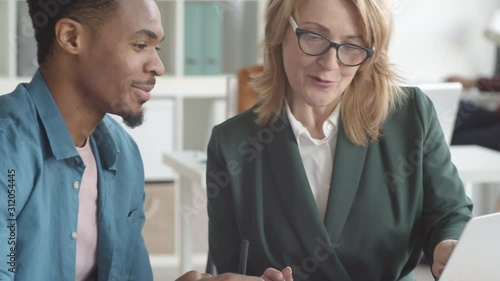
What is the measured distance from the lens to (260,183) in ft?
5.91

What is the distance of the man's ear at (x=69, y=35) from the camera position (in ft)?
5.15

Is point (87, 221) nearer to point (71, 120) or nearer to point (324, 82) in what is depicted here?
point (71, 120)

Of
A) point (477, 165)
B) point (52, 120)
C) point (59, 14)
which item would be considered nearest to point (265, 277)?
point (52, 120)

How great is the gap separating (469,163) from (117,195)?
69.0 inches

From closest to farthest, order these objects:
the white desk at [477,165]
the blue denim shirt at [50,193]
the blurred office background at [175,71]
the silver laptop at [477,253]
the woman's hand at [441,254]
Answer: the silver laptop at [477,253]
the blue denim shirt at [50,193]
the woman's hand at [441,254]
the white desk at [477,165]
the blurred office background at [175,71]

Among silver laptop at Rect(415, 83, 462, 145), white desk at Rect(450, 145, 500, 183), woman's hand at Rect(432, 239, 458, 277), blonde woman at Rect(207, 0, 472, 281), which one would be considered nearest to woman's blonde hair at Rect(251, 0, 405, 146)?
blonde woman at Rect(207, 0, 472, 281)

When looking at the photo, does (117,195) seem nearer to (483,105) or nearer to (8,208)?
(8,208)

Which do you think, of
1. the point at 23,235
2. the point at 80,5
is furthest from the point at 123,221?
the point at 80,5

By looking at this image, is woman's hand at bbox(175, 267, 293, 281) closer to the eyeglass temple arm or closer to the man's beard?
the man's beard

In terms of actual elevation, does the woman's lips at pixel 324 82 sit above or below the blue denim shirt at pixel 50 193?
above

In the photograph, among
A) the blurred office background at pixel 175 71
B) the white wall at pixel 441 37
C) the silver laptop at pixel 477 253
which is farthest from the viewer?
the white wall at pixel 441 37

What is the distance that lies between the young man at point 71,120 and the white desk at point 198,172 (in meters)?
1.30

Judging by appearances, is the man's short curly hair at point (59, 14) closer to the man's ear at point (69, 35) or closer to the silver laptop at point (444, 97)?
the man's ear at point (69, 35)

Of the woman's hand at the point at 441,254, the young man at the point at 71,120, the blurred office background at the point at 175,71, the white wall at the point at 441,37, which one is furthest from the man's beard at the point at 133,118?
the white wall at the point at 441,37
